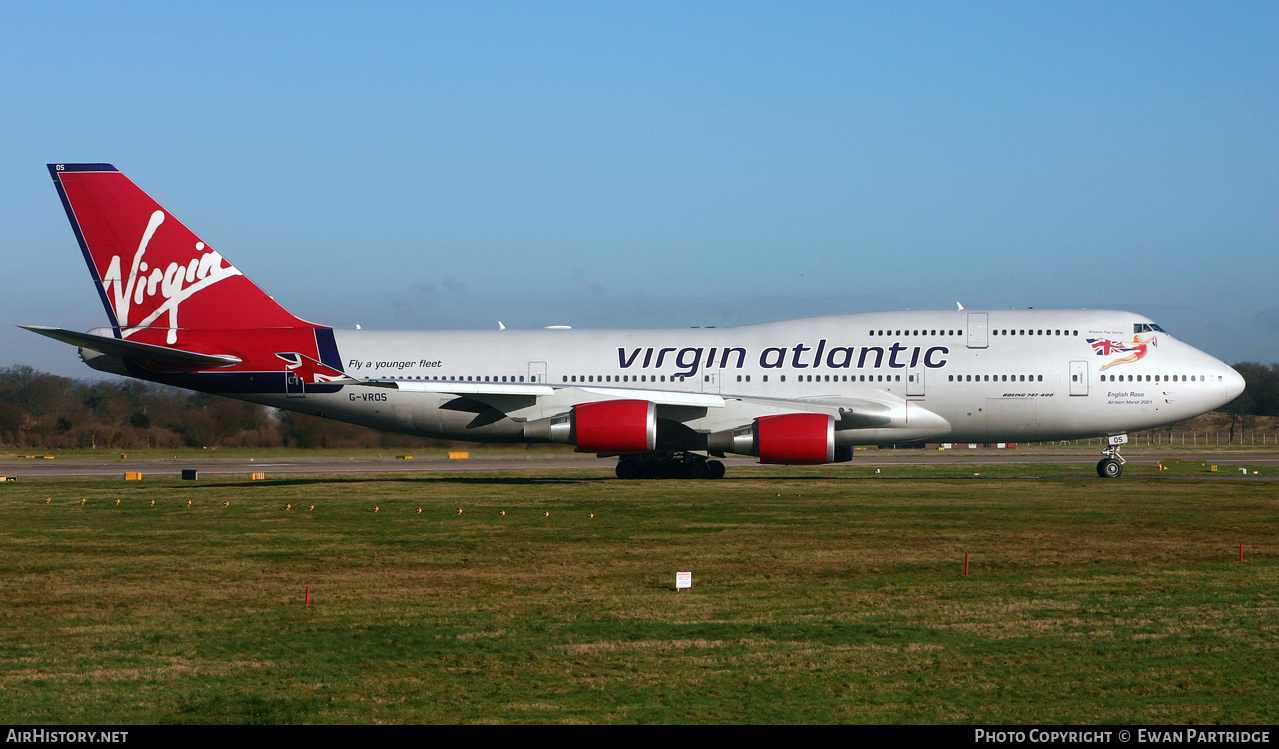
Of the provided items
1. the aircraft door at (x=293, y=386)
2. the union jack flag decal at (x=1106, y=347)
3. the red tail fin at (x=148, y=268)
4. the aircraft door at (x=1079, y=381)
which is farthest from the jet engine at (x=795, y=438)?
the red tail fin at (x=148, y=268)

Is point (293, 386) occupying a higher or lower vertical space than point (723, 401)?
higher

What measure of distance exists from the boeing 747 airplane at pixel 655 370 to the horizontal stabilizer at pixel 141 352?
8 cm

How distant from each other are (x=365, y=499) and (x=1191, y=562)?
59.2 feet

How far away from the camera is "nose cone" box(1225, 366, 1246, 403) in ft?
104

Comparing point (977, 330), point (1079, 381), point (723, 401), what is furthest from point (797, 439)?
point (1079, 381)

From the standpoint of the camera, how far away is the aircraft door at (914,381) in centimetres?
3200

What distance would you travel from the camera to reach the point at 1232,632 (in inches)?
404

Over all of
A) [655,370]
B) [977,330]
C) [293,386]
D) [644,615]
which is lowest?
[644,615]

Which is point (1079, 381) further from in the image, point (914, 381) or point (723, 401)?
point (723, 401)

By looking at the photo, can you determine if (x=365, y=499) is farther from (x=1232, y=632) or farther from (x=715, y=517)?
(x=1232, y=632)

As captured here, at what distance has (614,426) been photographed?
3075 centimetres

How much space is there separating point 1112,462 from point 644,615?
84.5ft

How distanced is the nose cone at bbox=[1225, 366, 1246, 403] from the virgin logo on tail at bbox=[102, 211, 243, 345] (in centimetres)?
3021

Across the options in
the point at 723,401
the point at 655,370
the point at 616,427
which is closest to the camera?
the point at 616,427
